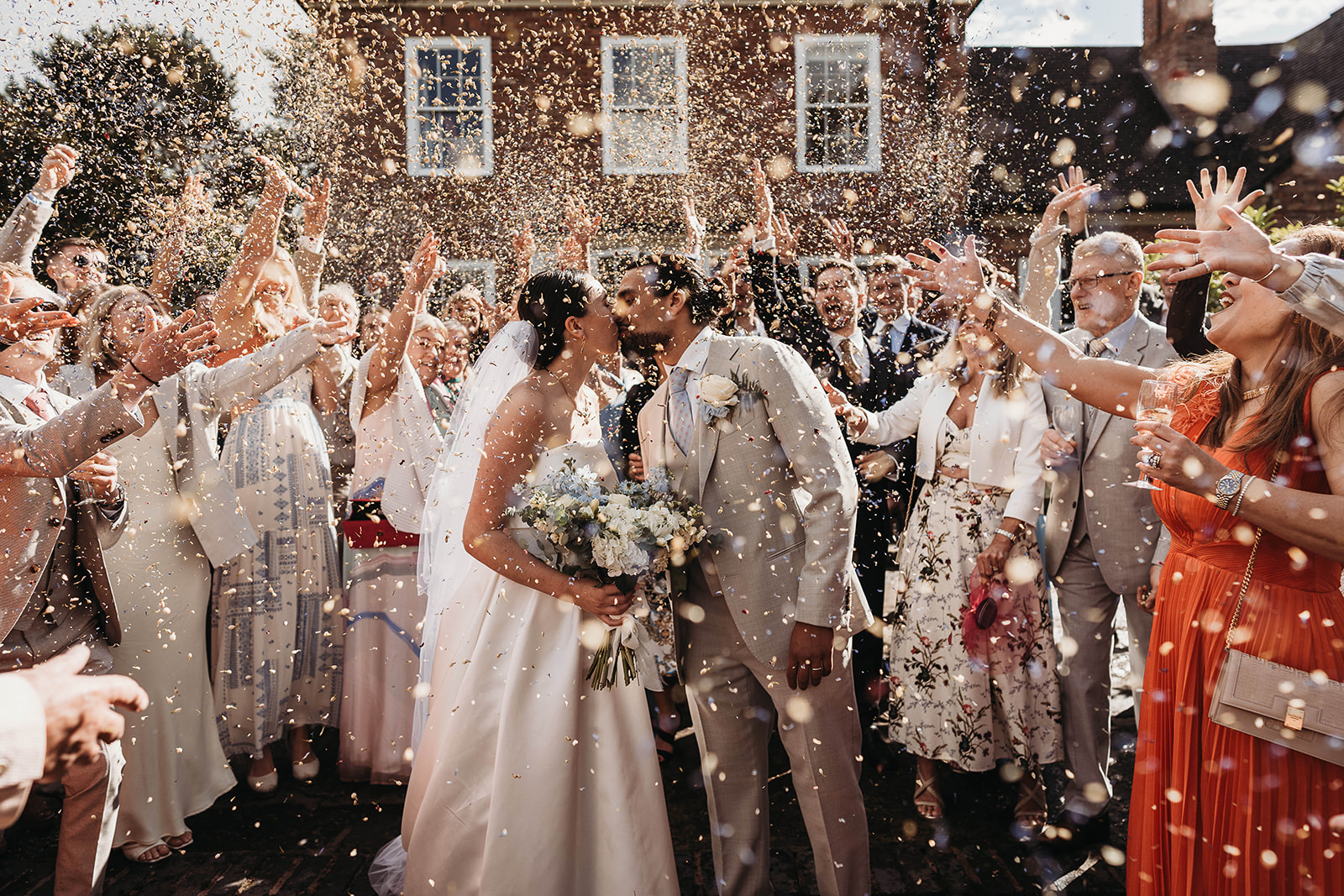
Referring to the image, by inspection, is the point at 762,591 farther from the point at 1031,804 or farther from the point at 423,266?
the point at 423,266

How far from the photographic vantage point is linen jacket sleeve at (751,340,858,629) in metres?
2.59

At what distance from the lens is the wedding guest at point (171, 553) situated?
344 centimetres

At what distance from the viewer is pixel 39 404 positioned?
2.84 m

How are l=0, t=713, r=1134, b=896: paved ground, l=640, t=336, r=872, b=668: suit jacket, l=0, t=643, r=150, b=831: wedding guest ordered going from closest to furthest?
1. l=0, t=643, r=150, b=831: wedding guest
2. l=640, t=336, r=872, b=668: suit jacket
3. l=0, t=713, r=1134, b=896: paved ground

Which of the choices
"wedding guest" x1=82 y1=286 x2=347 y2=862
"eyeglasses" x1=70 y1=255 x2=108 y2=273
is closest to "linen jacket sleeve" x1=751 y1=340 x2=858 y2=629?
"wedding guest" x1=82 y1=286 x2=347 y2=862

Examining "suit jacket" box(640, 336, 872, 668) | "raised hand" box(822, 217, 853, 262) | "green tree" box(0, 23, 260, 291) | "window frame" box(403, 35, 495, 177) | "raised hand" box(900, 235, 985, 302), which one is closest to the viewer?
"suit jacket" box(640, 336, 872, 668)

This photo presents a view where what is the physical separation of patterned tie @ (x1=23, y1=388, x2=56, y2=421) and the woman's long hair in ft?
12.5

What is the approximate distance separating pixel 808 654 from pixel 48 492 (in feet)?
8.70

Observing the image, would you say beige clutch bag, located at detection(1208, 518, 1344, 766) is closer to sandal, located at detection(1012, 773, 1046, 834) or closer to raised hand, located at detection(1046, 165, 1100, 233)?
sandal, located at detection(1012, 773, 1046, 834)

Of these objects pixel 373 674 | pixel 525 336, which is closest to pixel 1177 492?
pixel 525 336

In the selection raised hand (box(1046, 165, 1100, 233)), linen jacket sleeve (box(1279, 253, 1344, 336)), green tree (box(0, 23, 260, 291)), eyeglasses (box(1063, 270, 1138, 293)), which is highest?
green tree (box(0, 23, 260, 291))

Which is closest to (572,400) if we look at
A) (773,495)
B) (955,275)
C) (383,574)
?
(773,495)

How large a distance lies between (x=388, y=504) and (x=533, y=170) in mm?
9827

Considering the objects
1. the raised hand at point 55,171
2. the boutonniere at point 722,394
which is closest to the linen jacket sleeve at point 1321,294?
the boutonniere at point 722,394
